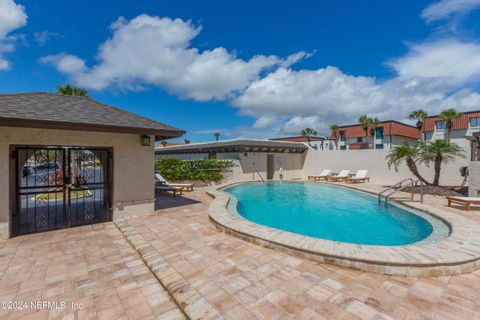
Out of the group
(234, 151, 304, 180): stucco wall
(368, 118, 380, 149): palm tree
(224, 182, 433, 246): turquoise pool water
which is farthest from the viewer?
(368, 118, 380, 149): palm tree

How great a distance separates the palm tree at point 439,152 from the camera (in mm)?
12953

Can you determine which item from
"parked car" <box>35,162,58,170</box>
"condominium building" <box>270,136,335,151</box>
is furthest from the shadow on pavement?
"condominium building" <box>270,136,335,151</box>

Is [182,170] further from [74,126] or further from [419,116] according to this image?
[419,116]

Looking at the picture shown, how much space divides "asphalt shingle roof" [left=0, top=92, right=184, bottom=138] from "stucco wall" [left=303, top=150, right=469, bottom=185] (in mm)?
16925

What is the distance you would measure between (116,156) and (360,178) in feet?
57.8

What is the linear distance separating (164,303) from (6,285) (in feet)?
8.70

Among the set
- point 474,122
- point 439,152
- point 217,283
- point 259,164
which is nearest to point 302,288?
point 217,283

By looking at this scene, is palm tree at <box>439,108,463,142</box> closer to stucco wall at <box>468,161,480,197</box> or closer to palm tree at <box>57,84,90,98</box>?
stucco wall at <box>468,161,480,197</box>

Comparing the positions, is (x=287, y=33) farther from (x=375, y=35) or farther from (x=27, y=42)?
(x=27, y=42)

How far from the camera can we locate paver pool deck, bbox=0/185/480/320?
9.52ft

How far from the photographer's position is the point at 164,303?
3.13 metres

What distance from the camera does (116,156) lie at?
6980mm

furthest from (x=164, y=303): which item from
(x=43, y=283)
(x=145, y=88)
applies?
(x=145, y=88)

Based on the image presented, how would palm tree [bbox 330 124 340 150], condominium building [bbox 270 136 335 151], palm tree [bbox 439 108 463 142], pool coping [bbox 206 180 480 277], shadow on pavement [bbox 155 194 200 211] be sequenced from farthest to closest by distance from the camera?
palm tree [bbox 330 124 340 150]
condominium building [bbox 270 136 335 151]
palm tree [bbox 439 108 463 142]
shadow on pavement [bbox 155 194 200 211]
pool coping [bbox 206 180 480 277]
